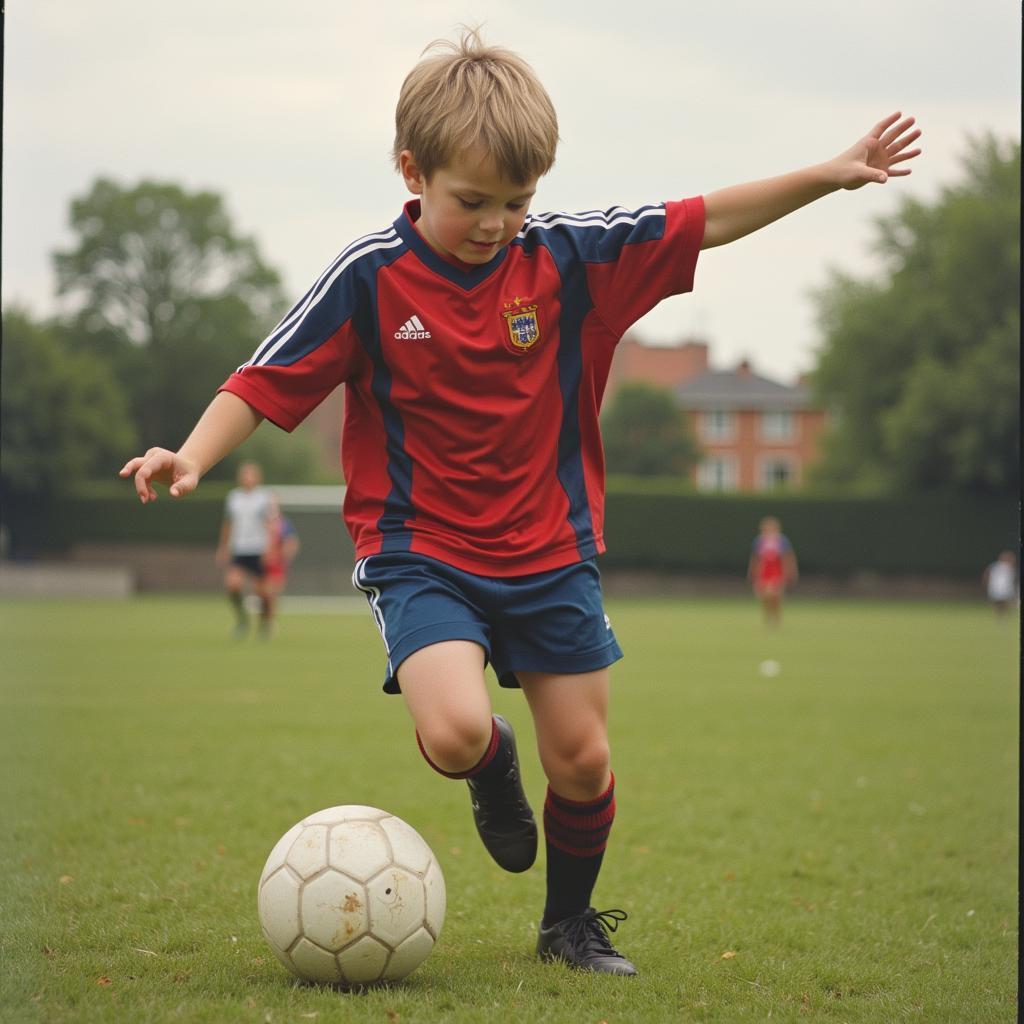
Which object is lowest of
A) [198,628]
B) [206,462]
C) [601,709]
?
[198,628]

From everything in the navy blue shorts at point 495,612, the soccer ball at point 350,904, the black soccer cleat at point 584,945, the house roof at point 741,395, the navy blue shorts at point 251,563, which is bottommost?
the black soccer cleat at point 584,945

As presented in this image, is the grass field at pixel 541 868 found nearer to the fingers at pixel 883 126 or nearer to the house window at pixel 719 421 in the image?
the fingers at pixel 883 126

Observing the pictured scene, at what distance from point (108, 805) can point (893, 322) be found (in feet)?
143

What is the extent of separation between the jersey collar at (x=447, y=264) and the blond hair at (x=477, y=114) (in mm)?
187

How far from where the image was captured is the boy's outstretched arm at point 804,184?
373 centimetres

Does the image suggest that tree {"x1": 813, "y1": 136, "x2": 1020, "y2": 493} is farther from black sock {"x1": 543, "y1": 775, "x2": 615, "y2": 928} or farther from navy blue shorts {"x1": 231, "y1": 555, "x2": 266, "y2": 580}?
black sock {"x1": 543, "y1": 775, "x2": 615, "y2": 928}

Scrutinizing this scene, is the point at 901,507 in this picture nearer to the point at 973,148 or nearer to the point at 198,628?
the point at 973,148

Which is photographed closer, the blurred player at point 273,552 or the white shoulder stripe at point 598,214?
the white shoulder stripe at point 598,214

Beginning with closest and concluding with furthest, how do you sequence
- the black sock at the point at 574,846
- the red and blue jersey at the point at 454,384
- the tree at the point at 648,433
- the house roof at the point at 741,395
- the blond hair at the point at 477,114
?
the blond hair at the point at 477,114, the red and blue jersey at the point at 454,384, the black sock at the point at 574,846, the tree at the point at 648,433, the house roof at the point at 741,395

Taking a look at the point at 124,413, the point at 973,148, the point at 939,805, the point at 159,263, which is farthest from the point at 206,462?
the point at 159,263

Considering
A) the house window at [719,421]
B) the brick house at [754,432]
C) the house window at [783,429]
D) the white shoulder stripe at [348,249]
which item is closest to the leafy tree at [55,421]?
the white shoulder stripe at [348,249]

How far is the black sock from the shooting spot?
3936 mm

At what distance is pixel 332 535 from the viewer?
35.2m

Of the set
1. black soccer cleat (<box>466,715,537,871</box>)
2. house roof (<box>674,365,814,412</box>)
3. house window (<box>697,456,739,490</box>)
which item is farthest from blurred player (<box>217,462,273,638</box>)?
house window (<box>697,456,739,490</box>)
